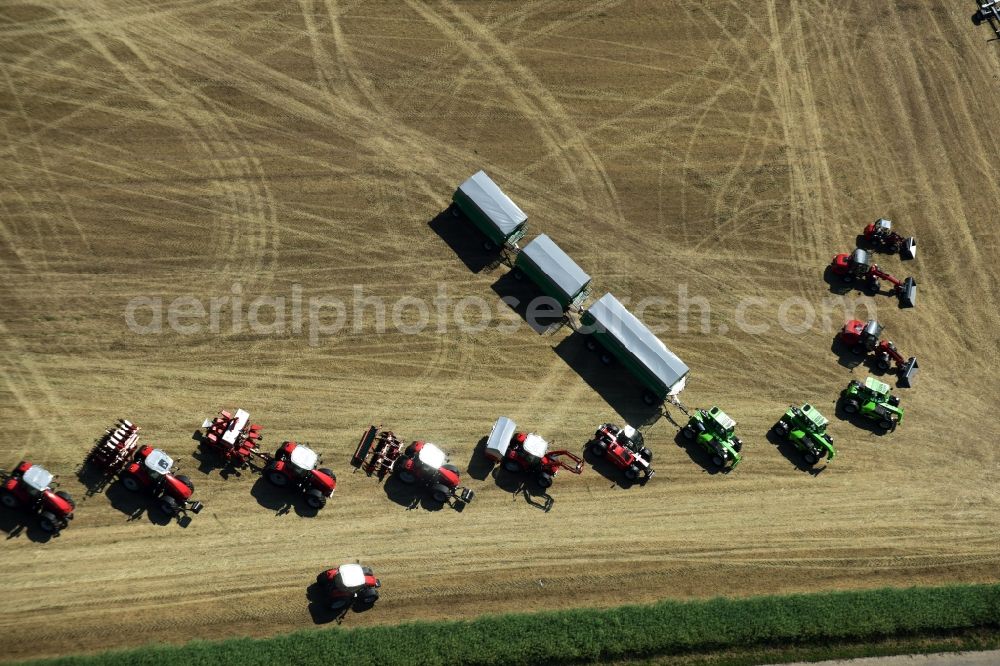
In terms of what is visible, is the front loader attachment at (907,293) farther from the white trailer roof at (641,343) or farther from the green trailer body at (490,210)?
the green trailer body at (490,210)

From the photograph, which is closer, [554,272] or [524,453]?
[524,453]

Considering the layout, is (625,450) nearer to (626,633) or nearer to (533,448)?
(533,448)

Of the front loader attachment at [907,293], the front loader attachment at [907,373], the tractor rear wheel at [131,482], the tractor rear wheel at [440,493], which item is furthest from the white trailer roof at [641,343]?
the tractor rear wheel at [131,482]

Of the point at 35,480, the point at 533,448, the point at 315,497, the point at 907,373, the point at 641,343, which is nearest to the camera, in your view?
the point at 35,480

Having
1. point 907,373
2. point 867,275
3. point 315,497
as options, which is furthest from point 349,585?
point 867,275

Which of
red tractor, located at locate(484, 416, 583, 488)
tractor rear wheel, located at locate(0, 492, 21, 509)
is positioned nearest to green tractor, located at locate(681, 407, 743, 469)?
red tractor, located at locate(484, 416, 583, 488)

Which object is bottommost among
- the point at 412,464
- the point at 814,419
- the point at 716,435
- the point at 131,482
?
the point at 131,482

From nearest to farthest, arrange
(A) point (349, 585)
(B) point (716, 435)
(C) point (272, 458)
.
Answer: (A) point (349, 585)
(C) point (272, 458)
(B) point (716, 435)
